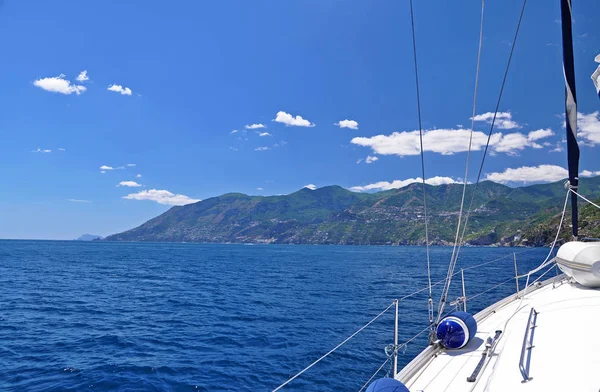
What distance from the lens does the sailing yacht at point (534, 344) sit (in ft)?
13.1

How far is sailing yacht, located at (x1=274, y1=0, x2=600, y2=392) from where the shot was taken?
4004mm

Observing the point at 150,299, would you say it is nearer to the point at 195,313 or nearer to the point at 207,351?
the point at 195,313

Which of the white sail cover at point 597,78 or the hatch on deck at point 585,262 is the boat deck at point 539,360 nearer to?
the hatch on deck at point 585,262

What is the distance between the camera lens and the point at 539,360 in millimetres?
4285

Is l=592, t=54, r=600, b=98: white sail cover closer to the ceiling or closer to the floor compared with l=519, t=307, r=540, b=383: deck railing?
closer to the ceiling

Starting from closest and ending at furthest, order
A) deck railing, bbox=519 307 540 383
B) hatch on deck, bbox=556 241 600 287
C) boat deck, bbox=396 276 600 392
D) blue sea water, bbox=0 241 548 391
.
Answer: boat deck, bbox=396 276 600 392 → deck railing, bbox=519 307 540 383 → hatch on deck, bbox=556 241 600 287 → blue sea water, bbox=0 241 548 391

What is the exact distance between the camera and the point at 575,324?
16.0 ft

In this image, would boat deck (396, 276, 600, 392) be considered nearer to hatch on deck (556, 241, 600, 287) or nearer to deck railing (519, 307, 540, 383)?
deck railing (519, 307, 540, 383)

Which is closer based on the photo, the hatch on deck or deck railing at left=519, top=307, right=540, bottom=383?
deck railing at left=519, top=307, right=540, bottom=383

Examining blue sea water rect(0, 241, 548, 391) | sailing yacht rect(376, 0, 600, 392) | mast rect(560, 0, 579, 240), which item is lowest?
blue sea water rect(0, 241, 548, 391)

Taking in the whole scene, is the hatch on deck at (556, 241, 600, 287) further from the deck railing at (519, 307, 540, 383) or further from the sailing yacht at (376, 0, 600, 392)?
the deck railing at (519, 307, 540, 383)

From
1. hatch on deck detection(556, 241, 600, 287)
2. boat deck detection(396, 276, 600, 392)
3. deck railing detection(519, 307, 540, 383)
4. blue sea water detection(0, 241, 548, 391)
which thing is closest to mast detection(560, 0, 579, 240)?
hatch on deck detection(556, 241, 600, 287)

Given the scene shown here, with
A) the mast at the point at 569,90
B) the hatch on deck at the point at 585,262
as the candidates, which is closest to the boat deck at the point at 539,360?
the hatch on deck at the point at 585,262

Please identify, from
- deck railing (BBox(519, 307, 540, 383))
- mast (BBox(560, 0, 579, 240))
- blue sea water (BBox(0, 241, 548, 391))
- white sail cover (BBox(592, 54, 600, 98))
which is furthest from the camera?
blue sea water (BBox(0, 241, 548, 391))
